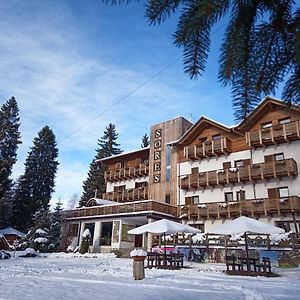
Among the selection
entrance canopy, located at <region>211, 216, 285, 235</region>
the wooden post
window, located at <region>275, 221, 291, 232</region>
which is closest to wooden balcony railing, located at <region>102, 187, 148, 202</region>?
window, located at <region>275, 221, 291, 232</region>

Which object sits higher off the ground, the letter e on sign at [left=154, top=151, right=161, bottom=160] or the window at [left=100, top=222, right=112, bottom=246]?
the letter e on sign at [left=154, top=151, right=161, bottom=160]

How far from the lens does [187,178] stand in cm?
2753

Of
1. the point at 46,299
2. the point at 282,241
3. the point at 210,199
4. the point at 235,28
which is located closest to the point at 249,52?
the point at 235,28

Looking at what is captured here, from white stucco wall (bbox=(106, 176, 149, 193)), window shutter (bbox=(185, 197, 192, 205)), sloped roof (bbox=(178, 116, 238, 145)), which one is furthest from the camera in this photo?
white stucco wall (bbox=(106, 176, 149, 193))

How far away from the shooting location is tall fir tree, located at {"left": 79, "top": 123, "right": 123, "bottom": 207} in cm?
4719

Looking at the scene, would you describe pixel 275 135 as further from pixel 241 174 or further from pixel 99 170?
pixel 99 170

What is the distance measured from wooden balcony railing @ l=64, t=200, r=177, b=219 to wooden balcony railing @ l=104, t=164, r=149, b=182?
5.22 m

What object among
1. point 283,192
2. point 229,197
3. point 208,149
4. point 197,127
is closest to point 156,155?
point 197,127

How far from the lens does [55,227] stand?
97.1 feet

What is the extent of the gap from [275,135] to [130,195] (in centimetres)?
1543

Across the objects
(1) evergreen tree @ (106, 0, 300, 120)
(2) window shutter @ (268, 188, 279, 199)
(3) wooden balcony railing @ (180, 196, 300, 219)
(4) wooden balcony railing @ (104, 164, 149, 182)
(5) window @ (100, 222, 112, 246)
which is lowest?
(1) evergreen tree @ (106, 0, 300, 120)

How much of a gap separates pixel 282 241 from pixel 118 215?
45.5 feet

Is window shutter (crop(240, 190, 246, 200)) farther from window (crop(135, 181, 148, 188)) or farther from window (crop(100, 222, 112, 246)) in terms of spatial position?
window (crop(100, 222, 112, 246))

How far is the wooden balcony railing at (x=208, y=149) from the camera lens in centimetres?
2616
